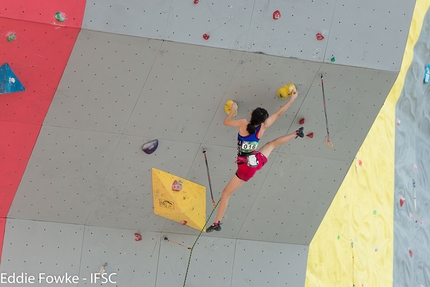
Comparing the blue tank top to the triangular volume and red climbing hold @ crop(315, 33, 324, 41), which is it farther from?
the triangular volume

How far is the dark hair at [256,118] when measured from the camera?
142 inches

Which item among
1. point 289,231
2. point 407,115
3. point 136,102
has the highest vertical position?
point 407,115

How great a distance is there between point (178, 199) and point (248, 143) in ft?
2.55

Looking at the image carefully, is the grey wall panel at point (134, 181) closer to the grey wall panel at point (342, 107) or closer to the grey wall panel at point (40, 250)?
the grey wall panel at point (40, 250)

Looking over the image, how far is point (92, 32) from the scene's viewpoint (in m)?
3.37

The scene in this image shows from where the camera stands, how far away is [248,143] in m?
3.72

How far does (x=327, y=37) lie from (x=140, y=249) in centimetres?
206

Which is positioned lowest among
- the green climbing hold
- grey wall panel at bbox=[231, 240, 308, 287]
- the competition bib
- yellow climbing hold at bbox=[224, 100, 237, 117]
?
grey wall panel at bbox=[231, 240, 308, 287]

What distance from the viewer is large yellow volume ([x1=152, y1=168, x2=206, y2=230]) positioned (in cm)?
414

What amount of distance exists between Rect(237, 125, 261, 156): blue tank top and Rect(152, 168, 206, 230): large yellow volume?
63 cm

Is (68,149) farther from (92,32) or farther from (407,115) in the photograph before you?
(407,115)

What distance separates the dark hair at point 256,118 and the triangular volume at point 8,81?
4.62 feet

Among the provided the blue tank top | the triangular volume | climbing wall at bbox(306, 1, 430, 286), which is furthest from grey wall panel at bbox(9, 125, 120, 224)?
climbing wall at bbox(306, 1, 430, 286)

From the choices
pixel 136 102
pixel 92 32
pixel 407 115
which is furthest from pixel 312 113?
pixel 407 115
